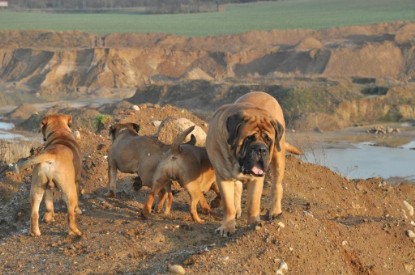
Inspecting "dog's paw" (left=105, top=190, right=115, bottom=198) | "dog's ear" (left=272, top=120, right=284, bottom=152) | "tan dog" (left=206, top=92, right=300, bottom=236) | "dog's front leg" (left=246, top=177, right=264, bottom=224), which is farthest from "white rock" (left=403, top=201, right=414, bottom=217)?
"dog's ear" (left=272, top=120, right=284, bottom=152)

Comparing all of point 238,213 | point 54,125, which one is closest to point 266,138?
point 238,213

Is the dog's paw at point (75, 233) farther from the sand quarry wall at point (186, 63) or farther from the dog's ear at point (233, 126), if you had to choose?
the sand quarry wall at point (186, 63)

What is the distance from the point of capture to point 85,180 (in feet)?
45.1

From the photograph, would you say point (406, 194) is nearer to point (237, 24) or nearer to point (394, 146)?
point (394, 146)

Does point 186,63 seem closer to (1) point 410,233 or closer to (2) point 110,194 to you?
(2) point 110,194

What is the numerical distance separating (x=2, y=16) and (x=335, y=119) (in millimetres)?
84458

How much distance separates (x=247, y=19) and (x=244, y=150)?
103921 mm

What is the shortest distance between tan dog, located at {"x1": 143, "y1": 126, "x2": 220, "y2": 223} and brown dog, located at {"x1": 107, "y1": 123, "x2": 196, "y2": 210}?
1.22ft

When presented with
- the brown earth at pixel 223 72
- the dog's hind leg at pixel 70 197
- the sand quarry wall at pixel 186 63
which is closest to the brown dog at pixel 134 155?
the dog's hind leg at pixel 70 197

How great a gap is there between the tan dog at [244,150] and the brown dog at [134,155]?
1252 mm

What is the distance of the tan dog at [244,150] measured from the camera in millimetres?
9742

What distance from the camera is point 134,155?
41.0ft

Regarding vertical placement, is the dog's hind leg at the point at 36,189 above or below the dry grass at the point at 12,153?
above

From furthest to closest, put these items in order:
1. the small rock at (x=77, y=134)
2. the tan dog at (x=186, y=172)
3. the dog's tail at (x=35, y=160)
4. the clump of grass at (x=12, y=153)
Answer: the clump of grass at (x=12, y=153)
the small rock at (x=77, y=134)
the tan dog at (x=186, y=172)
the dog's tail at (x=35, y=160)
